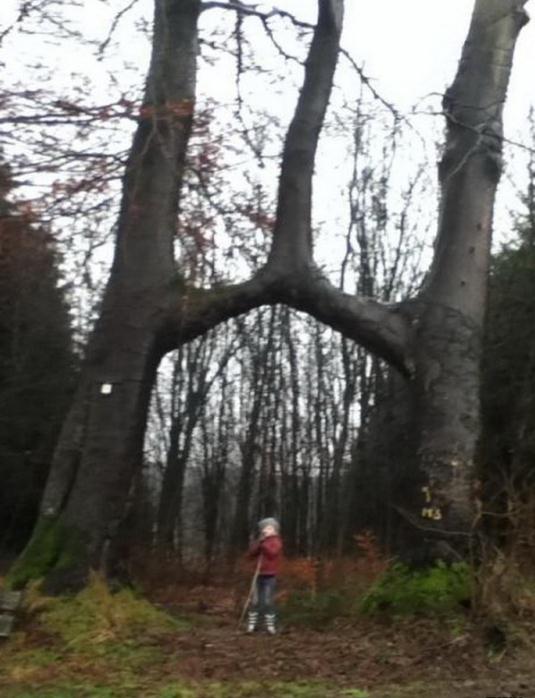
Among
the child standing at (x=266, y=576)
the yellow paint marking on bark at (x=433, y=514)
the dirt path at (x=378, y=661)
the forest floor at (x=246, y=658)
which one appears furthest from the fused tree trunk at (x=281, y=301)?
the child standing at (x=266, y=576)

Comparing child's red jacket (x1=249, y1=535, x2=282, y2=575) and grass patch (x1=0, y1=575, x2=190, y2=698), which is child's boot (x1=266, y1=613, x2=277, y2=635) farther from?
grass patch (x1=0, y1=575, x2=190, y2=698)

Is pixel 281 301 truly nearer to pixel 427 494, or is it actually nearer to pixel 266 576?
pixel 427 494

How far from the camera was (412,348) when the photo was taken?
15.5m

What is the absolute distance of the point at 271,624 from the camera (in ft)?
49.1

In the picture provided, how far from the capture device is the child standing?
1507cm

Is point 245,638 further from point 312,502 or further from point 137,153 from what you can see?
point 312,502

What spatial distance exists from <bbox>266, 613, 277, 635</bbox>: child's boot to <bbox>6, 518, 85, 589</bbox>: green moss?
243 cm

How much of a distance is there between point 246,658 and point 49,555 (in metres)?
3.69

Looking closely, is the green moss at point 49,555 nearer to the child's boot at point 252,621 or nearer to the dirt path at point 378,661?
the dirt path at point 378,661

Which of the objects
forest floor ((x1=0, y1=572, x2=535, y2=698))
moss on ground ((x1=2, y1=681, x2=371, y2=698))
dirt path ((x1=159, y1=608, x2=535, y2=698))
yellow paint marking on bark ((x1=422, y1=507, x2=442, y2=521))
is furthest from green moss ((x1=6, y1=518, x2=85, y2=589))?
yellow paint marking on bark ((x1=422, y1=507, x2=442, y2=521))

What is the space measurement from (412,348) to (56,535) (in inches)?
199

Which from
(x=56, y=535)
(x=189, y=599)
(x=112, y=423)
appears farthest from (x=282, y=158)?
(x=189, y=599)

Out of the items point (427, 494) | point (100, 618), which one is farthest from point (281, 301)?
point (100, 618)

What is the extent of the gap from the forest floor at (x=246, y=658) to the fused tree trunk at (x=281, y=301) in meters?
1.28
